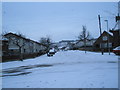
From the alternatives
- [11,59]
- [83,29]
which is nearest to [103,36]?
[83,29]

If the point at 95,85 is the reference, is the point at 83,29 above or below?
above

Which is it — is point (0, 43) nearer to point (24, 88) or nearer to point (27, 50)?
point (27, 50)

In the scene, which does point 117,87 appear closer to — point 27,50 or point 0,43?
point 0,43

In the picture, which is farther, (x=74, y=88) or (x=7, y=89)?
(x=7, y=89)

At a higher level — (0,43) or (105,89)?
(0,43)

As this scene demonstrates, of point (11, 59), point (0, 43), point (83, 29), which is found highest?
point (83, 29)

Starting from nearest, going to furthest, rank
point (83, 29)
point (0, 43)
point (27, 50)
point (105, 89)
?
point (105, 89) → point (0, 43) → point (83, 29) → point (27, 50)

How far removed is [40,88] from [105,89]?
10.6 ft

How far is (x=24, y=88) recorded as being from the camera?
20.9 feet

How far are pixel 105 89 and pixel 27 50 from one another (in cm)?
4937

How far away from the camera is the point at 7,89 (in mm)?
6566

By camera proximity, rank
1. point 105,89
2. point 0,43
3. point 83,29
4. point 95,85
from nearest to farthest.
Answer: point 105,89 → point 95,85 → point 0,43 → point 83,29

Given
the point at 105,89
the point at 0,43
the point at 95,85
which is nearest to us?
the point at 105,89

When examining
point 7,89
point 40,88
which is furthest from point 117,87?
point 7,89
